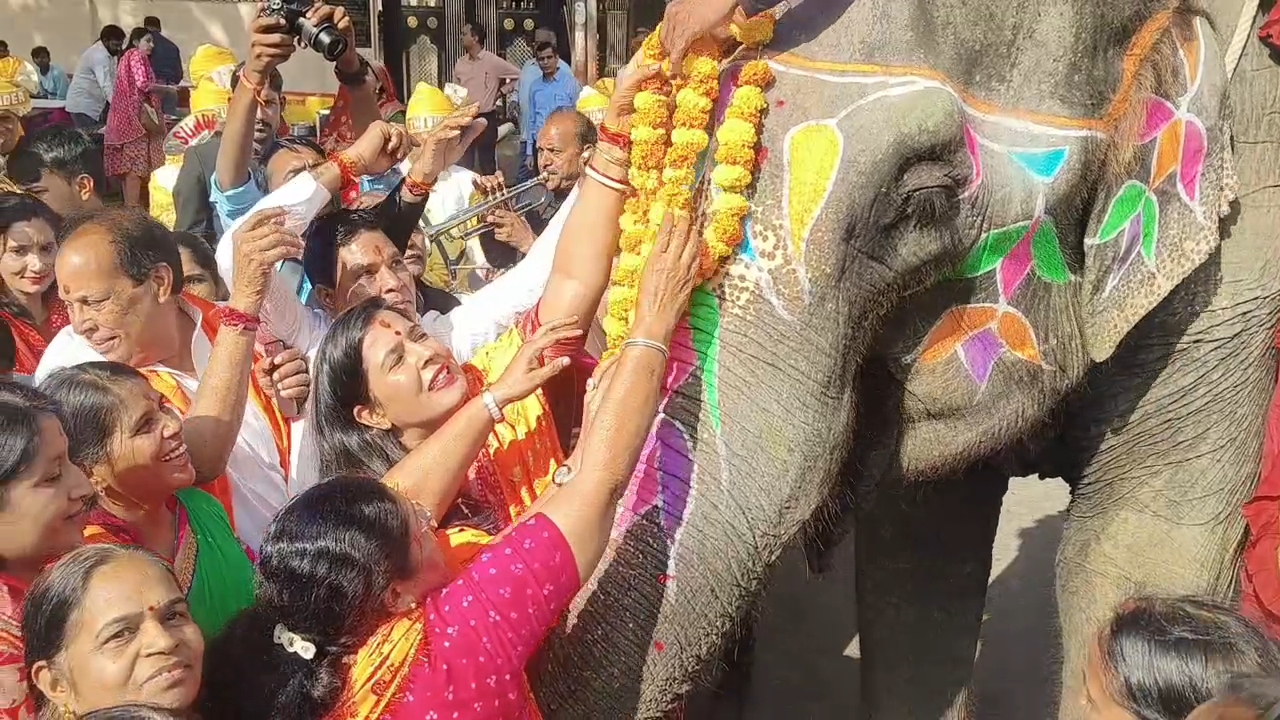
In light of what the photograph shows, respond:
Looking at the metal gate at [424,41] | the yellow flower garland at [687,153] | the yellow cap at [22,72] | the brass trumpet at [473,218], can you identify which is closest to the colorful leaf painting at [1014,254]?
the yellow flower garland at [687,153]

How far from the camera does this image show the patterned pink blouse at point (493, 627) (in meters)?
1.82

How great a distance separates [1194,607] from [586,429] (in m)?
0.96

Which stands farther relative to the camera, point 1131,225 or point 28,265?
point 28,265

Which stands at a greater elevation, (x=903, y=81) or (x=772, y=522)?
(x=903, y=81)

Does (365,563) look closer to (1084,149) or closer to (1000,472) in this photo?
(1084,149)

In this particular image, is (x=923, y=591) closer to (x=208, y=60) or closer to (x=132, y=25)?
(x=208, y=60)

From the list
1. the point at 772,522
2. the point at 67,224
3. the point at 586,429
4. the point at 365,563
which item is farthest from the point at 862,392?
the point at 67,224

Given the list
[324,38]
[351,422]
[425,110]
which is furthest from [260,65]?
[425,110]

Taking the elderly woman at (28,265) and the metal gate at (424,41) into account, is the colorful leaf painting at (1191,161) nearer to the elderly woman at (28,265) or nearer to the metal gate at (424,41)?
the elderly woman at (28,265)

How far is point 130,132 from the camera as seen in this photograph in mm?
10344

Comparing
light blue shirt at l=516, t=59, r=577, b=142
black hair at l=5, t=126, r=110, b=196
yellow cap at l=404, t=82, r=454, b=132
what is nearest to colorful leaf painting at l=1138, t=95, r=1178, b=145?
black hair at l=5, t=126, r=110, b=196

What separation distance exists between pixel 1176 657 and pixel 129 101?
10.3 metres

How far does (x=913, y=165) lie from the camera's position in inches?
86.4

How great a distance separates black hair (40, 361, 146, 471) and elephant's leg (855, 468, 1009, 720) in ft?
5.69
